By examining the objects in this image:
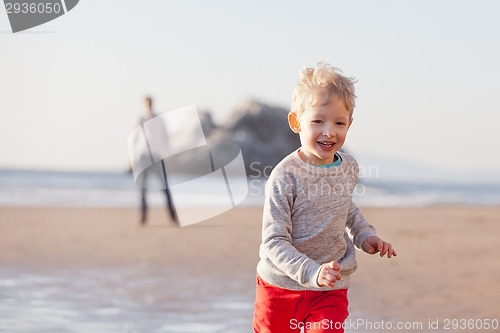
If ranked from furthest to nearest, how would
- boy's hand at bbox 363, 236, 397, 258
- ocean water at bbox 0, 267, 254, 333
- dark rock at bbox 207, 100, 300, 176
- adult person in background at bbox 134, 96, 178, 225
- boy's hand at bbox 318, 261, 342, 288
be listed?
dark rock at bbox 207, 100, 300, 176, adult person in background at bbox 134, 96, 178, 225, ocean water at bbox 0, 267, 254, 333, boy's hand at bbox 363, 236, 397, 258, boy's hand at bbox 318, 261, 342, 288

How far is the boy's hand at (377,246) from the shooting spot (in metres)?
2.84

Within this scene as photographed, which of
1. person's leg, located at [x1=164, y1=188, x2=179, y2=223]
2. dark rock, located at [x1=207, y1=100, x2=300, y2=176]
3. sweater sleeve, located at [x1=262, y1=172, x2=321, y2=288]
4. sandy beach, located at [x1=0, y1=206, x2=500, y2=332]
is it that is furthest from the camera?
dark rock, located at [x1=207, y1=100, x2=300, y2=176]

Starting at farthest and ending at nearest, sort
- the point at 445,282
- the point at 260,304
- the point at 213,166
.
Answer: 1. the point at 213,166
2. the point at 445,282
3. the point at 260,304

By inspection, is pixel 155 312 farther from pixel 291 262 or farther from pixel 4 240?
pixel 4 240

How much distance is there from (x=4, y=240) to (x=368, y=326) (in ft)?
16.2

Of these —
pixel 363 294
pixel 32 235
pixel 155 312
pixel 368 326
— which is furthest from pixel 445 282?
pixel 32 235

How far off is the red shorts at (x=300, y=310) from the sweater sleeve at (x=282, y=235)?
176mm

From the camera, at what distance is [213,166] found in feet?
98.6

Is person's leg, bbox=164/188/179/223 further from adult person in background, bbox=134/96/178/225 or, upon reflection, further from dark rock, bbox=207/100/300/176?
dark rock, bbox=207/100/300/176

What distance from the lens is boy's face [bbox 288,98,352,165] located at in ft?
8.93

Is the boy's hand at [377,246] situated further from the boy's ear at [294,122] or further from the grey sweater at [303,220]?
the boy's ear at [294,122]

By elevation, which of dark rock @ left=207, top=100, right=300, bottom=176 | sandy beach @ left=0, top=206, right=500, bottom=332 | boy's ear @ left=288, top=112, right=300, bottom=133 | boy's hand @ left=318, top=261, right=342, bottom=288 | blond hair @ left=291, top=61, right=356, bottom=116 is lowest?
dark rock @ left=207, top=100, right=300, bottom=176

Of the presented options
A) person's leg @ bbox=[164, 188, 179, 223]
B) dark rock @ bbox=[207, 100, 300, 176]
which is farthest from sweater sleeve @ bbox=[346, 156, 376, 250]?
dark rock @ bbox=[207, 100, 300, 176]

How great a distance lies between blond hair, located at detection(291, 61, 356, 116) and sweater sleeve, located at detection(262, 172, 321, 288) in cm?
29
